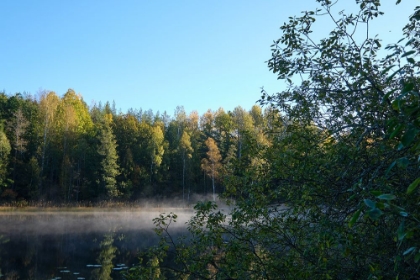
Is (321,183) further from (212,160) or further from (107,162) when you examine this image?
(107,162)

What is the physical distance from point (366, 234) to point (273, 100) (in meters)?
2.18

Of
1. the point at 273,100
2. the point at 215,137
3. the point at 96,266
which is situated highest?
the point at 215,137

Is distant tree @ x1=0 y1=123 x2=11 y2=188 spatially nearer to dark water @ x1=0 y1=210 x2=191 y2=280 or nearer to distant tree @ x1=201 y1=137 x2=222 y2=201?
dark water @ x1=0 y1=210 x2=191 y2=280

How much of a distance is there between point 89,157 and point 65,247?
2821cm

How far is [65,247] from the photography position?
19859mm

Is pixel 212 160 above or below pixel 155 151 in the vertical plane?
below

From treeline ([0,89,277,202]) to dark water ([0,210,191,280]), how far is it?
35.0 ft

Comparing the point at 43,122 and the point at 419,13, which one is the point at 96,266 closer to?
the point at 419,13

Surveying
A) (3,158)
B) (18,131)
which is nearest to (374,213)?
(3,158)

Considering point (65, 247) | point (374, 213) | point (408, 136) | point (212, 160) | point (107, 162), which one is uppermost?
point (107, 162)

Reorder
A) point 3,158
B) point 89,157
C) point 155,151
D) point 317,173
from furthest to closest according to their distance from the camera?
1. point 155,151
2. point 89,157
3. point 3,158
4. point 317,173

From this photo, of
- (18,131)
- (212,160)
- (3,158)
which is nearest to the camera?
(3,158)

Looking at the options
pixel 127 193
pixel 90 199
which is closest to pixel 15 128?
pixel 90 199

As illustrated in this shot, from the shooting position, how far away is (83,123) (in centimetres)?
5381
